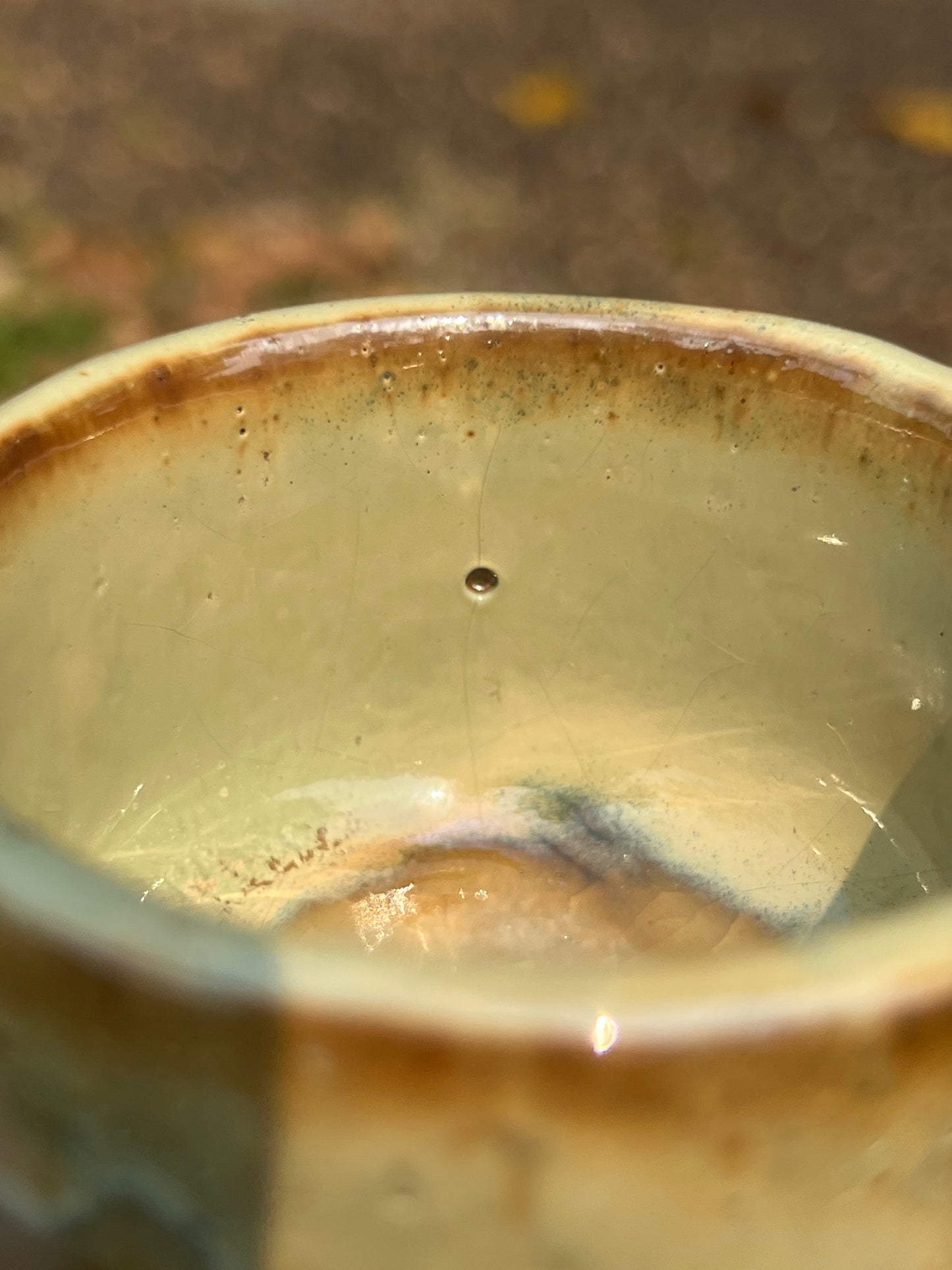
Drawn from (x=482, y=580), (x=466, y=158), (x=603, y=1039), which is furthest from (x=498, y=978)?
(x=466, y=158)

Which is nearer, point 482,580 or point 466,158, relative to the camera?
point 482,580

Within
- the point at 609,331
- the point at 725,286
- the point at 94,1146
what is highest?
the point at 725,286

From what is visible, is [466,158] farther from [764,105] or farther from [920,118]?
[920,118]

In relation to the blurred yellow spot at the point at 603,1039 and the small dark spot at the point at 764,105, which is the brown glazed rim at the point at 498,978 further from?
the small dark spot at the point at 764,105

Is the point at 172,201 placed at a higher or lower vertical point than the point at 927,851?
higher

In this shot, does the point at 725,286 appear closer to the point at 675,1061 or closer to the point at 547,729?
the point at 547,729

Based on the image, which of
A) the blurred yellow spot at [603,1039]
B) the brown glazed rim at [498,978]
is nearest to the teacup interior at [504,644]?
the brown glazed rim at [498,978]

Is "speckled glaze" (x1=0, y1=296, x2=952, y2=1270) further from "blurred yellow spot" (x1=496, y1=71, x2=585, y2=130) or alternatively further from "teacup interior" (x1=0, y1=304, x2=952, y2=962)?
"blurred yellow spot" (x1=496, y1=71, x2=585, y2=130)

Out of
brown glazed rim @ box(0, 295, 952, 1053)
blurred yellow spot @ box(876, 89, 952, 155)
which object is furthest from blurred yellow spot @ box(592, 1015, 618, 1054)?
blurred yellow spot @ box(876, 89, 952, 155)

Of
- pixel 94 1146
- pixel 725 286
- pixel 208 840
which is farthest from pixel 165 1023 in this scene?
pixel 725 286
